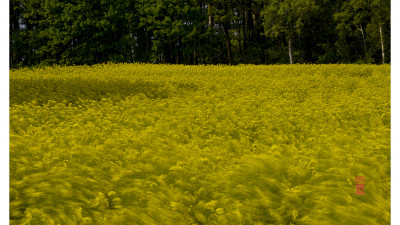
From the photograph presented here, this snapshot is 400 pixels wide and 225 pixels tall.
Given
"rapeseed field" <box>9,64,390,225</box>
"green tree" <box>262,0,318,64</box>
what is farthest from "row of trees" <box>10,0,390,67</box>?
"rapeseed field" <box>9,64,390,225</box>

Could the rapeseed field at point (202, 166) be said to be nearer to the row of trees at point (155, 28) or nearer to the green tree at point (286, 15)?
the row of trees at point (155, 28)

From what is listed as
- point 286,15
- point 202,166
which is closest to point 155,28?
point 286,15

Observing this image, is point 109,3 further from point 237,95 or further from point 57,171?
point 57,171

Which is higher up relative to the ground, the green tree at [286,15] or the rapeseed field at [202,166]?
the green tree at [286,15]

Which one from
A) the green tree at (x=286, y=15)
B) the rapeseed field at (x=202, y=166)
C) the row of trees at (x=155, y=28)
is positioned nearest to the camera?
the rapeseed field at (x=202, y=166)

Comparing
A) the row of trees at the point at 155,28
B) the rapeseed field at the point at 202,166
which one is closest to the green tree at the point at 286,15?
the row of trees at the point at 155,28

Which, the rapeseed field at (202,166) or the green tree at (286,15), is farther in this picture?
the green tree at (286,15)

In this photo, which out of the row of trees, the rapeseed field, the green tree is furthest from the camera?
the green tree

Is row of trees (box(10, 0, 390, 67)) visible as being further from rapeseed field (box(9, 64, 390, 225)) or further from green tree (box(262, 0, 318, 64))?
rapeseed field (box(9, 64, 390, 225))

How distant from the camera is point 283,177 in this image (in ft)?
15.7

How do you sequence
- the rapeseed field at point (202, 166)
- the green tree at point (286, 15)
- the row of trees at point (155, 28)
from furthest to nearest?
the green tree at point (286, 15) → the row of trees at point (155, 28) → the rapeseed field at point (202, 166)

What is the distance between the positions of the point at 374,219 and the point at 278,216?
107cm
